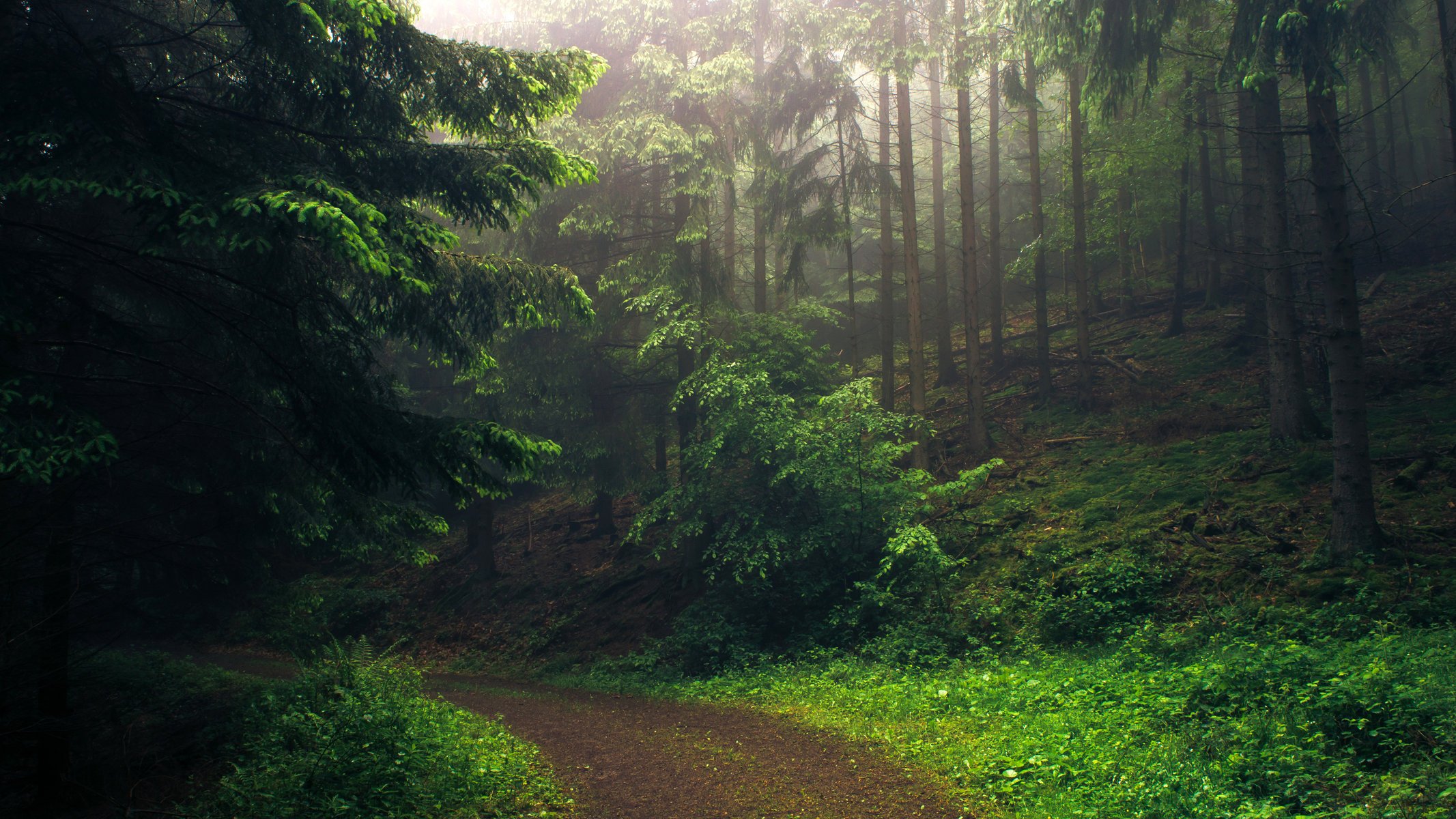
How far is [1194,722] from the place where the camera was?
610 cm

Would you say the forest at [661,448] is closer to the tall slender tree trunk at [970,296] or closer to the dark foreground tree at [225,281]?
the dark foreground tree at [225,281]

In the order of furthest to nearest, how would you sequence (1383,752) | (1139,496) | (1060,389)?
(1060,389) < (1139,496) < (1383,752)

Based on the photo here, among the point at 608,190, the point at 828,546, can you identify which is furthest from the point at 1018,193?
the point at 828,546

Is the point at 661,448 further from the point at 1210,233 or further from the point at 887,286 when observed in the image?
the point at 1210,233

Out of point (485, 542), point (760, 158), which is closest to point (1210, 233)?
point (760, 158)

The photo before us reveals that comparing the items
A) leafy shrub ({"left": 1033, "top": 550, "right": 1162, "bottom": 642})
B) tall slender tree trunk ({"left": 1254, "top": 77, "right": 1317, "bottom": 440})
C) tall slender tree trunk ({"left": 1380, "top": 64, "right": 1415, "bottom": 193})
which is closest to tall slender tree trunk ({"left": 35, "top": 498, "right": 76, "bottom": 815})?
leafy shrub ({"left": 1033, "top": 550, "right": 1162, "bottom": 642})

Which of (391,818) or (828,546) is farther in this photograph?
(828,546)

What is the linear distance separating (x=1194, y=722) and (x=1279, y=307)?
8956 mm

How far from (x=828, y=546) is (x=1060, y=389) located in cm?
996

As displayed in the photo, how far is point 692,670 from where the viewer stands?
1292 cm

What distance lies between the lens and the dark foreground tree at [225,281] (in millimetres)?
5246

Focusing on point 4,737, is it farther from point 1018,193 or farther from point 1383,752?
point 1018,193

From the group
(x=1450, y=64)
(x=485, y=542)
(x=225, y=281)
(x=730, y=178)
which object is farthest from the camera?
(x=485, y=542)

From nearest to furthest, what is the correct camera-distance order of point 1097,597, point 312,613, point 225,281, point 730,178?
point 225,281 → point 1097,597 → point 312,613 → point 730,178
